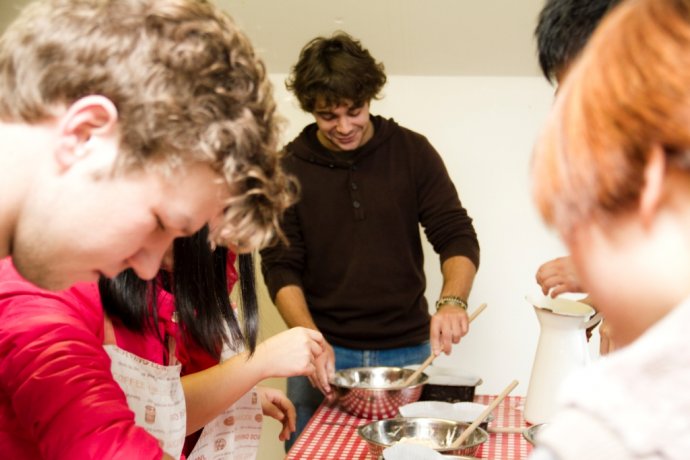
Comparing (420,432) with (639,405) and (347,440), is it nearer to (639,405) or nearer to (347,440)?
(347,440)

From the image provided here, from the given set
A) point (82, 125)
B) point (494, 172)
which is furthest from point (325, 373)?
point (494, 172)

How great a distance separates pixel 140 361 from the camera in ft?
4.19

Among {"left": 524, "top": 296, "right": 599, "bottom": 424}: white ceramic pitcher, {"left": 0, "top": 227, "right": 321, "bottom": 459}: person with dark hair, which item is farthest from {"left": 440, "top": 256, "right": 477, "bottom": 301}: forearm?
{"left": 0, "top": 227, "right": 321, "bottom": 459}: person with dark hair

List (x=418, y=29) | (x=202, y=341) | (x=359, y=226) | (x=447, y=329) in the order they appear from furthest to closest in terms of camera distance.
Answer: (x=418, y=29) < (x=359, y=226) < (x=447, y=329) < (x=202, y=341)

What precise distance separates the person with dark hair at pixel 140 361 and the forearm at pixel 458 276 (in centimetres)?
74

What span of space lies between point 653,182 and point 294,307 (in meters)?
2.02

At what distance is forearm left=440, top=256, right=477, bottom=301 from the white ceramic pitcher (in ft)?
2.09

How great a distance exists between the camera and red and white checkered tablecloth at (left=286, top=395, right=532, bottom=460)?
170 centimetres

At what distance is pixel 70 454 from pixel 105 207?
1.02 feet

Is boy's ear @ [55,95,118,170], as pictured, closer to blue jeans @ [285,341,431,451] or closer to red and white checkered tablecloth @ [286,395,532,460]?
red and white checkered tablecloth @ [286,395,532,460]

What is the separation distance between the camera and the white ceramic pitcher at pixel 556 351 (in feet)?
5.72

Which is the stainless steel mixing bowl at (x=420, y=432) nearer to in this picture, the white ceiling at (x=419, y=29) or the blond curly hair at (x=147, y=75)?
the blond curly hair at (x=147, y=75)

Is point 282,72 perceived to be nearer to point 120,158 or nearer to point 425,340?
point 425,340

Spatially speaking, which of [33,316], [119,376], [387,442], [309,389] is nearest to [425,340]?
[309,389]
